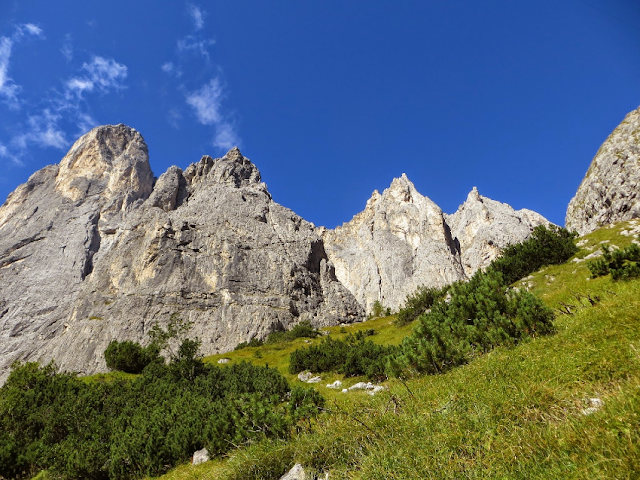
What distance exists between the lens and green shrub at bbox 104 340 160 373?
2878 centimetres

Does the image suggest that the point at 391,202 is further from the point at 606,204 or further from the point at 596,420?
the point at 596,420

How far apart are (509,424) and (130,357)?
32.3 metres

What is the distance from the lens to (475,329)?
9.44m

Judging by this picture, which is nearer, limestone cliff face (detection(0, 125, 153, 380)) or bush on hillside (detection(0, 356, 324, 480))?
bush on hillside (detection(0, 356, 324, 480))

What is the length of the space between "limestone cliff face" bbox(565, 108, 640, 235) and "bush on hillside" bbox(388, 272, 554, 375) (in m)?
29.0

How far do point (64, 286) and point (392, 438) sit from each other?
115324 mm

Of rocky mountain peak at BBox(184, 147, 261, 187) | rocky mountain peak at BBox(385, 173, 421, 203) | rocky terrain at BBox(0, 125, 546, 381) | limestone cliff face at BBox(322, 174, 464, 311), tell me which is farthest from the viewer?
rocky mountain peak at BBox(385, 173, 421, 203)

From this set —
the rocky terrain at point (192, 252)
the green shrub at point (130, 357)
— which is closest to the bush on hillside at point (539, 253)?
the green shrub at point (130, 357)

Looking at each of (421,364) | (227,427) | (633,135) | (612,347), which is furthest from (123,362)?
(633,135)

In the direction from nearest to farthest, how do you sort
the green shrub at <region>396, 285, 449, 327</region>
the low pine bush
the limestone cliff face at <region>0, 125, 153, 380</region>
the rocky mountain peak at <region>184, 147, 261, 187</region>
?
the low pine bush → the green shrub at <region>396, 285, 449, 327</region> → the limestone cliff face at <region>0, 125, 153, 380</region> → the rocky mountain peak at <region>184, 147, 261, 187</region>

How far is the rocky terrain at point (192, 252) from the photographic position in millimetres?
65000

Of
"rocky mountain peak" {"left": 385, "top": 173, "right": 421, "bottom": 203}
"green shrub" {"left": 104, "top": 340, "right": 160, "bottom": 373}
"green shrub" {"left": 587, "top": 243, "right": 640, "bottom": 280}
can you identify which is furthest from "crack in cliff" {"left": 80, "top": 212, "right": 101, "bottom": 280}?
"green shrub" {"left": 587, "top": 243, "right": 640, "bottom": 280}

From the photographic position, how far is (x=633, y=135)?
33.6 metres

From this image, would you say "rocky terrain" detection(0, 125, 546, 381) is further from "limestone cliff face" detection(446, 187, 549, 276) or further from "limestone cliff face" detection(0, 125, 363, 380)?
"limestone cliff face" detection(446, 187, 549, 276)
